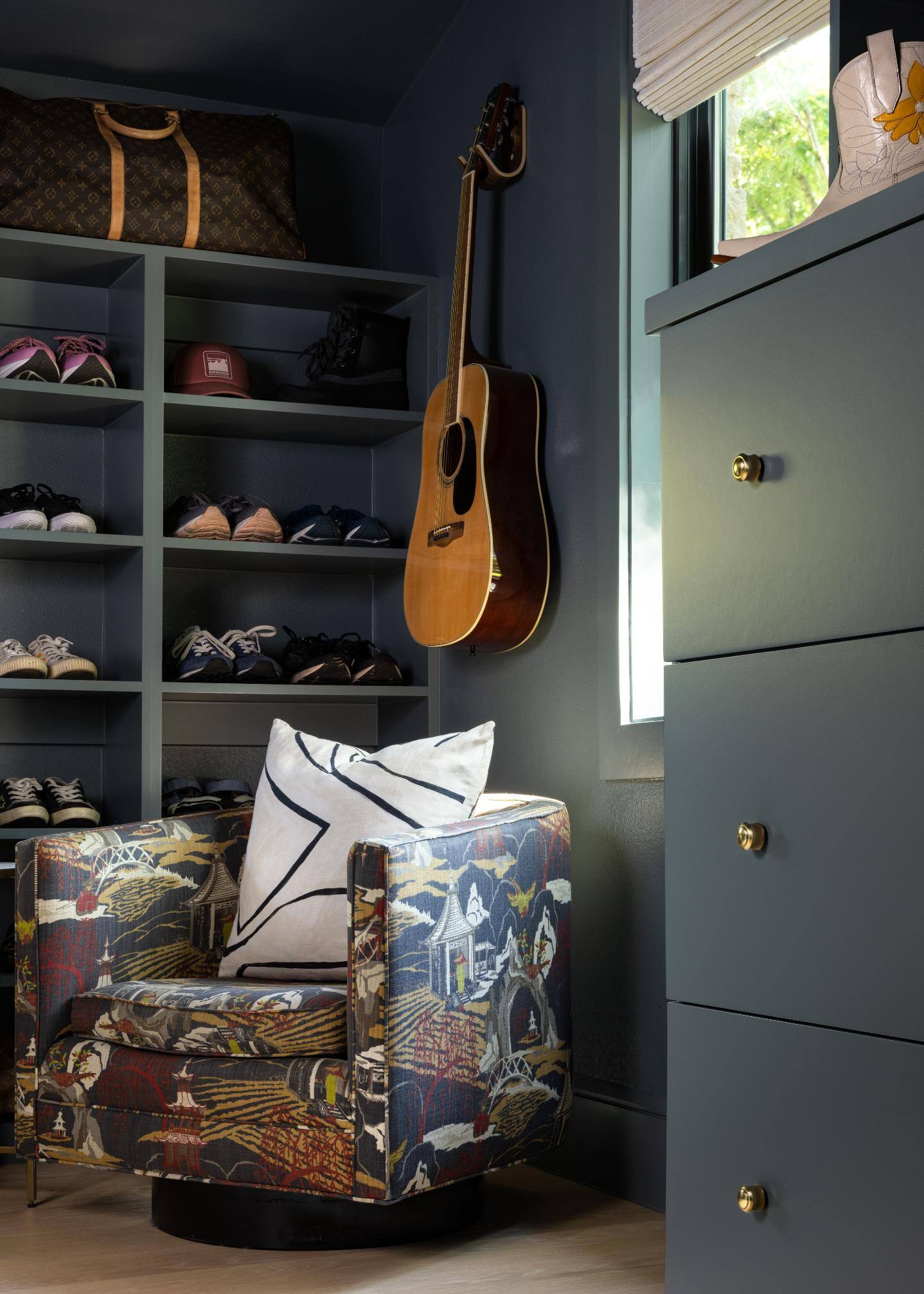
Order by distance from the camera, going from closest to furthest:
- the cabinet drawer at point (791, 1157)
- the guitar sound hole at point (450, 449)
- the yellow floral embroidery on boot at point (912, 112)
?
1. the cabinet drawer at point (791, 1157)
2. the yellow floral embroidery on boot at point (912, 112)
3. the guitar sound hole at point (450, 449)

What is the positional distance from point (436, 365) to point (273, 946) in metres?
1.67

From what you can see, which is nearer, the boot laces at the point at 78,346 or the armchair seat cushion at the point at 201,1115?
the armchair seat cushion at the point at 201,1115

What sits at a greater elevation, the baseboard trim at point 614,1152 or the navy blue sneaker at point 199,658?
the navy blue sneaker at point 199,658

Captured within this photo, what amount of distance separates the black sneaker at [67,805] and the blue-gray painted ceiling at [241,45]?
6.26 feet

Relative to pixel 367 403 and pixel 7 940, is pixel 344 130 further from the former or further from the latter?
pixel 7 940

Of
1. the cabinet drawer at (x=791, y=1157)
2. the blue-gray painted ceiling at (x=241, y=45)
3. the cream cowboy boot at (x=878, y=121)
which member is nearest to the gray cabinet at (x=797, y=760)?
the cabinet drawer at (x=791, y=1157)

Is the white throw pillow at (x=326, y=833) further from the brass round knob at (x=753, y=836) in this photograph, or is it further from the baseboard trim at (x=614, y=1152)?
the brass round knob at (x=753, y=836)

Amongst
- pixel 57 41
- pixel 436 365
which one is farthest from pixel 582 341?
pixel 57 41

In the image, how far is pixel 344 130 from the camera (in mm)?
3932

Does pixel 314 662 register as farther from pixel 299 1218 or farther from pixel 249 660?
pixel 299 1218

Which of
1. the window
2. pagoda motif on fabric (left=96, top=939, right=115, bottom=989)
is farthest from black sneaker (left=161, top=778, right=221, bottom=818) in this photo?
the window

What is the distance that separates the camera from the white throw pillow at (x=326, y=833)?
2.34m

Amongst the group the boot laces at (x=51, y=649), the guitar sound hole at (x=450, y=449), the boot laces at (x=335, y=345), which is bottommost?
the boot laces at (x=51, y=649)

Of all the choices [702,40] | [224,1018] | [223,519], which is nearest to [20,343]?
[223,519]
